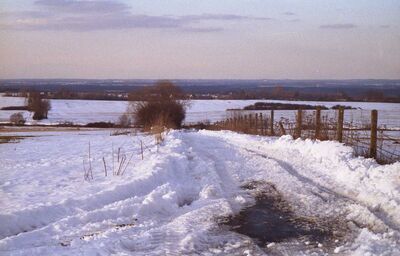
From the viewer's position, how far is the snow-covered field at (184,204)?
7426mm

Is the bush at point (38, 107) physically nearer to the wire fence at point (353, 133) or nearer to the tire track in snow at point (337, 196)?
the wire fence at point (353, 133)

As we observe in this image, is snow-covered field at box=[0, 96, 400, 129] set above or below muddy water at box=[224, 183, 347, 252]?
below

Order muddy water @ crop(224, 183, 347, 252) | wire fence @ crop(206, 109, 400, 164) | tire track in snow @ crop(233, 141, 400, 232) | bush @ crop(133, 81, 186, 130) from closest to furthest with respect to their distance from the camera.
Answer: muddy water @ crop(224, 183, 347, 252) < tire track in snow @ crop(233, 141, 400, 232) < wire fence @ crop(206, 109, 400, 164) < bush @ crop(133, 81, 186, 130)

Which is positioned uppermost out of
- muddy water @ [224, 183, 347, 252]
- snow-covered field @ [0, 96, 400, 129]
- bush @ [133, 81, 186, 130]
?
muddy water @ [224, 183, 347, 252]

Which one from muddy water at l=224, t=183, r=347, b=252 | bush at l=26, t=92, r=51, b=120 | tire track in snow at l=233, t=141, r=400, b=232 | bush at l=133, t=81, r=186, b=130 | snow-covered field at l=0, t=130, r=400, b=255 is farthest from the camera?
bush at l=26, t=92, r=51, b=120

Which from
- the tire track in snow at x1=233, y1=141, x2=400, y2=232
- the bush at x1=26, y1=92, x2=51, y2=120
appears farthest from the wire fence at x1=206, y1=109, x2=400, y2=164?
the bush at x1=26, y1=92, x2=51, y2=120

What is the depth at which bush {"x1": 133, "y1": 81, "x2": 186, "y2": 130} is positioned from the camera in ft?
243

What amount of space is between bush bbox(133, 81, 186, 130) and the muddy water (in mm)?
61610

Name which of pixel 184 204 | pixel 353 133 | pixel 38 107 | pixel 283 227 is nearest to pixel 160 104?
pixel 38 107

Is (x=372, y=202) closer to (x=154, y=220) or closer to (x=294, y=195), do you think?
(x=294, y=195)

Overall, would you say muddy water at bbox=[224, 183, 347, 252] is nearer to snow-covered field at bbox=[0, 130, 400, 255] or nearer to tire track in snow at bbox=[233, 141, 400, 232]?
snow-covered field at bbox=[0, 130, 400, 255]

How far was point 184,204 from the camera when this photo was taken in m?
10.8

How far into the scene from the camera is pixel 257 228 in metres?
8.69

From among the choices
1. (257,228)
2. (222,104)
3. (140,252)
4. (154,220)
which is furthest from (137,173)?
(222,104)
